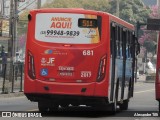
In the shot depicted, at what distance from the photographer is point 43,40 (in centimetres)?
2150

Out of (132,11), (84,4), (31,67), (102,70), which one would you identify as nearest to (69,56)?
(102,70)

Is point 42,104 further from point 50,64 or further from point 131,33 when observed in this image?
point 131,33

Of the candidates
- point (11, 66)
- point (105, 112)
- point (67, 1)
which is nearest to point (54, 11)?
point (105, 112)

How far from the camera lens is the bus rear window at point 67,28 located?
21422mm

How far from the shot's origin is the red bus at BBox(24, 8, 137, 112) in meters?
21.2

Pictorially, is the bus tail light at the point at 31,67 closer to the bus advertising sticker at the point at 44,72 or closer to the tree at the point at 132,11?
the bus advertising sticker at the point at 44,72

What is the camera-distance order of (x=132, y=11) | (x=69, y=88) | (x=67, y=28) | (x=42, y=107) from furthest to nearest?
(x=132, y=11) < (x=42, y=107) < (x=67, y=28) < (x=69, y=88)

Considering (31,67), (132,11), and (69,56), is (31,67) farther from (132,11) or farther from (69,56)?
(132,11)

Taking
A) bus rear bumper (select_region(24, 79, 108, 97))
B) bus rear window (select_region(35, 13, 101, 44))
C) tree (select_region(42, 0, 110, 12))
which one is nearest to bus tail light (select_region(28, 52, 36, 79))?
bus rear bumper (select_region(24, 79, 108, 97))

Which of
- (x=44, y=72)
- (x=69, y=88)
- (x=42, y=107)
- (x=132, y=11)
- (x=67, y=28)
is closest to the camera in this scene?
(x=69, y=88)

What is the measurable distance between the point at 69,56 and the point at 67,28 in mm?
832

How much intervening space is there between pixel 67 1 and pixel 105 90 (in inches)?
3510

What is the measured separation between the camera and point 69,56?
839 inches

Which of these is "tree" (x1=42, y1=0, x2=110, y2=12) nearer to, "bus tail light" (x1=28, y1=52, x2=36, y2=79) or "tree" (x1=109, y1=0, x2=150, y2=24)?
"tree" (x1=109, y1=0, x2=150, y2=24)
